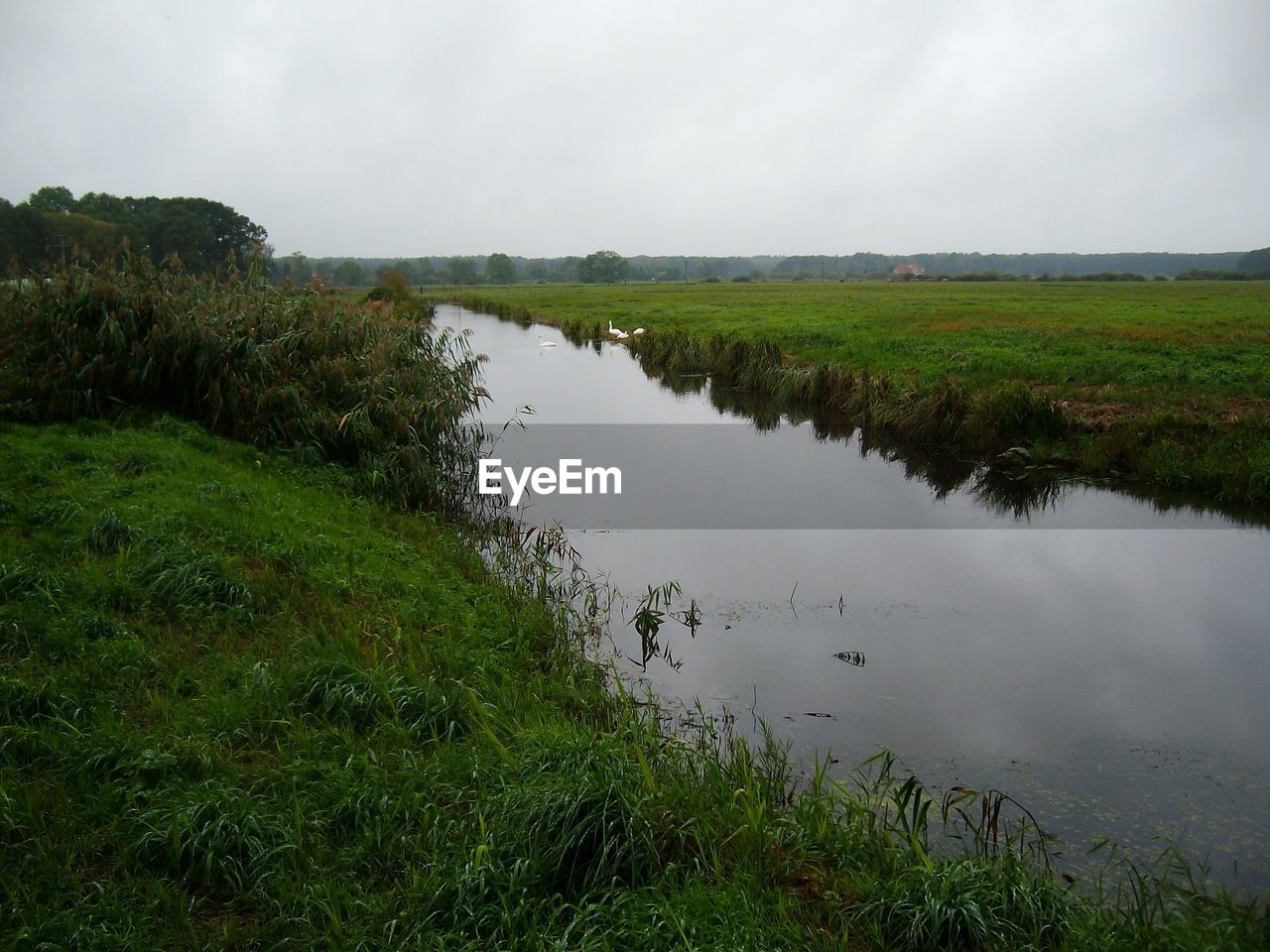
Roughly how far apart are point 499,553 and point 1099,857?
19.2ft

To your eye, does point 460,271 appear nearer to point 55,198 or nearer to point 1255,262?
point 1255,262

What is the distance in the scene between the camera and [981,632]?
301 inches

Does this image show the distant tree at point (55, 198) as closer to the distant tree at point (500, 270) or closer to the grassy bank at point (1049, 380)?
the grassy bank at point (1049, 380)

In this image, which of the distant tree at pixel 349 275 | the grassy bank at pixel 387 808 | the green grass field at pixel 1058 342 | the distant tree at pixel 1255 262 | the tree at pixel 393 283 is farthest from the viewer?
the distant tree at pixel 1255 262

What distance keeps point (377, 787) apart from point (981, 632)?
547 centimetres

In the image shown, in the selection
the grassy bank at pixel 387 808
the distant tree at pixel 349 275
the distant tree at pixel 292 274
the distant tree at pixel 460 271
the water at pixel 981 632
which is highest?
the distant tree at pixel 460 271

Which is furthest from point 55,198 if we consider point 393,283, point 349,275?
point 349,275

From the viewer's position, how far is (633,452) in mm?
15469

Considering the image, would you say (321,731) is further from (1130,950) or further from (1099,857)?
(1099,857)

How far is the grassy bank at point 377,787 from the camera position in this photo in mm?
3381

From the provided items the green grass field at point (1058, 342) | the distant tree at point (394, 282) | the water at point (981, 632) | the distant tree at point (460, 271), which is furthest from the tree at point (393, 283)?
the distant tree at point (460, 271)

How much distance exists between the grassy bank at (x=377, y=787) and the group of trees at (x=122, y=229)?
6572 mm

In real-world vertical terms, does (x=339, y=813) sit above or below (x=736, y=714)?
above

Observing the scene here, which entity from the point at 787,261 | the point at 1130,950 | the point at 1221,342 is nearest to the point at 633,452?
the point at 1130,950
